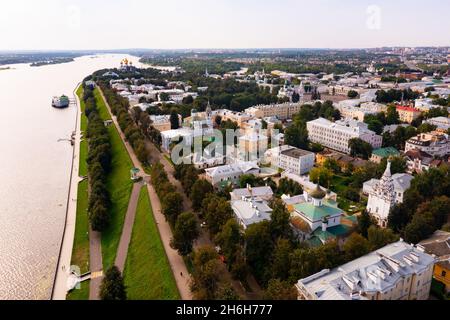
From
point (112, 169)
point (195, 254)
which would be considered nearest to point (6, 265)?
point (195, 254)

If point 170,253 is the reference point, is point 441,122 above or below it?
above

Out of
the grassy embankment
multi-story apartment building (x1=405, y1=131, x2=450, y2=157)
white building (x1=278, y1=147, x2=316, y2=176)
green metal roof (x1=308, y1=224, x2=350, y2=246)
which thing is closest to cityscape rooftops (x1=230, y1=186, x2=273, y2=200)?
green metal roof (x1=308, y1=224, x2=350, y2=246)

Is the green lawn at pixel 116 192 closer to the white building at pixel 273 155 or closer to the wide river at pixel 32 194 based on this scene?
the wide river at pixel 32 194

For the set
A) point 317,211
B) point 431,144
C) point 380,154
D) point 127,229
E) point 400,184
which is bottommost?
point 127,229

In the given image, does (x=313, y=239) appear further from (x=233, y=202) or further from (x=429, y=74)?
(x=429, y=74)

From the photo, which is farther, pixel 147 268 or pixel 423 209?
pixel 423 209

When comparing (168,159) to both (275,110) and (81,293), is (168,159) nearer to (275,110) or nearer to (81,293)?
(81,293)

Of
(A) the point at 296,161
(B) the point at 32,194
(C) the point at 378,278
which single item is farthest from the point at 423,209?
(B) the point at 32,194
